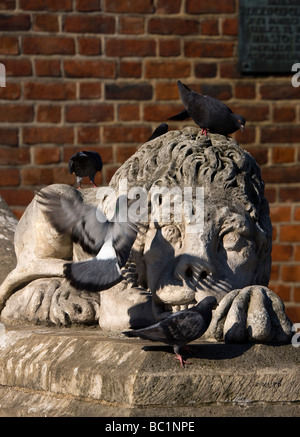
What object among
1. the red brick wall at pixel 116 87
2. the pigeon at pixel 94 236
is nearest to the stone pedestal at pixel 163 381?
the pigeon at pixel 94 236

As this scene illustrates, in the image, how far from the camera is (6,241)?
15.8ft

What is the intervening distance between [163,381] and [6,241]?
7.66 ft

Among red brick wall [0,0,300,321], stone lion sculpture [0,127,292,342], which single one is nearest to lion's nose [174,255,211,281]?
stone lion sculpture [0,127,292,342]

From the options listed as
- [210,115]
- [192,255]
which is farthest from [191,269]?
[210,115]

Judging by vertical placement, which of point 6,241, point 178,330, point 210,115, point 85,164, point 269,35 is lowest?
point 6,241

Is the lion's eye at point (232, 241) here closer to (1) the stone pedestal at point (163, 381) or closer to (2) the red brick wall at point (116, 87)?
(1) the stone pedestal at point (163, 381)

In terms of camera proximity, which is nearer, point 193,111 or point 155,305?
point 155,305

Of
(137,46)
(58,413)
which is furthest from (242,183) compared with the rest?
(137,46)

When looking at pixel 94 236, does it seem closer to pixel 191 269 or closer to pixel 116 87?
pixel 191 269

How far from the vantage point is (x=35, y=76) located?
641 centimetres

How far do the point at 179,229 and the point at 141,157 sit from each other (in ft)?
1.54

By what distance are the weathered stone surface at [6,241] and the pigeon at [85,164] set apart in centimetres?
49

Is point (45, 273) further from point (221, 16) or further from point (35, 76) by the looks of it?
point (221, 16)

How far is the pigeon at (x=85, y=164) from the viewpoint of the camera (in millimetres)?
4629
